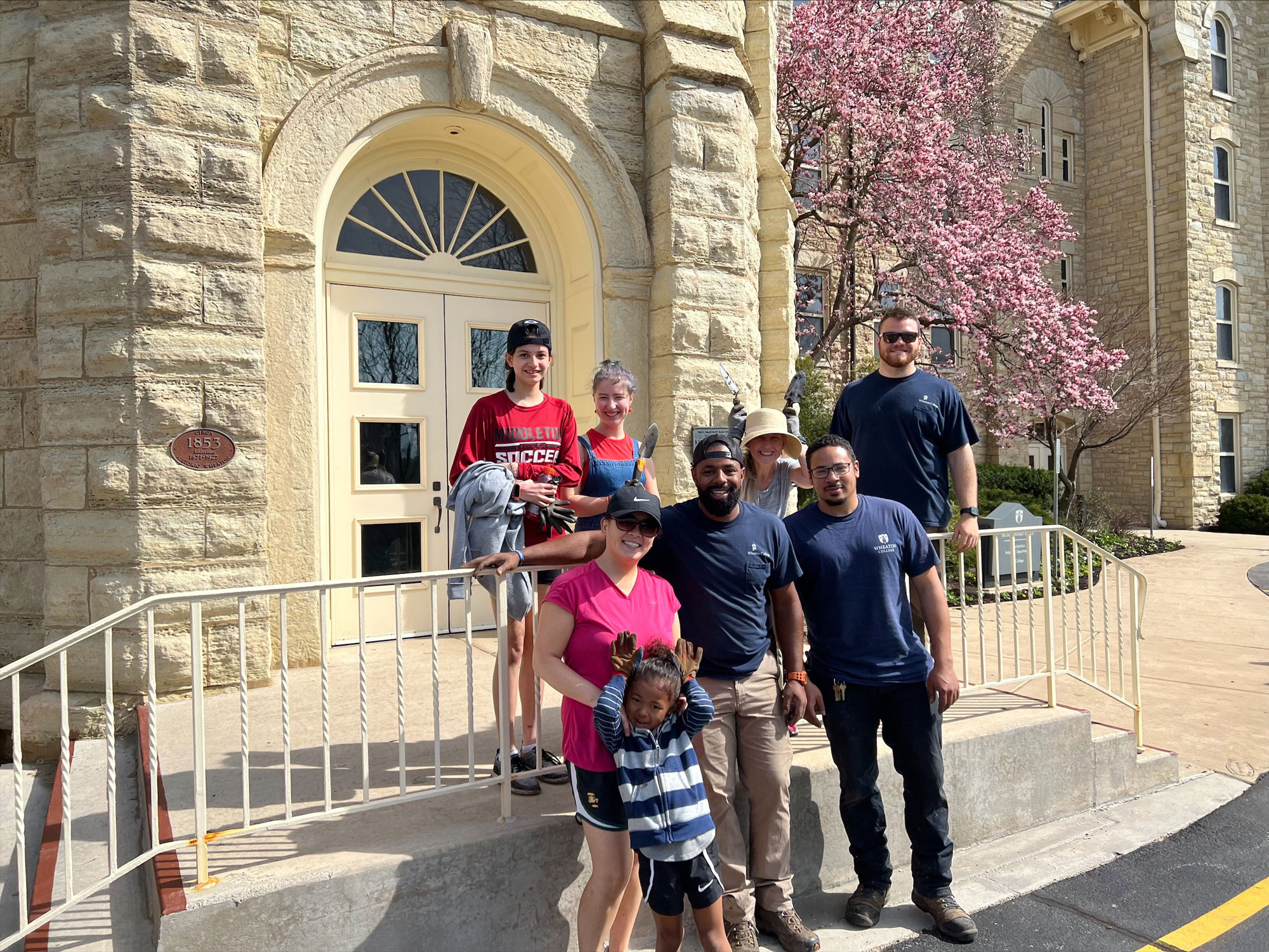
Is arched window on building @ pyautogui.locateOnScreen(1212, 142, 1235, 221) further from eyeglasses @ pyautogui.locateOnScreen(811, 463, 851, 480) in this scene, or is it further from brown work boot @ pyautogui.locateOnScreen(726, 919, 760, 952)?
brown work boot @ pyautogui.locateOnScreen(726, 919, 760, 952)

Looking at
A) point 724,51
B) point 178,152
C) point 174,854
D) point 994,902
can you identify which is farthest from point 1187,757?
point 178,152

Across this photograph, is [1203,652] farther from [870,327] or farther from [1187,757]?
[870,327]

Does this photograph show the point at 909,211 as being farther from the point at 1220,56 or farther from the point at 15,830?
the point at 15,830

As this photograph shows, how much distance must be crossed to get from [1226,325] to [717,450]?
2071 centimetres

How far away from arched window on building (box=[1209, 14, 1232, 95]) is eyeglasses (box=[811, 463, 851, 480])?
2159 centimetres

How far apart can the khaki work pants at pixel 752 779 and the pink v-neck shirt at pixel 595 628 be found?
0.46m

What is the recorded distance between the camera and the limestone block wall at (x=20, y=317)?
484cm

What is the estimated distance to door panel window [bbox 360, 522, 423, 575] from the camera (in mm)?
5855

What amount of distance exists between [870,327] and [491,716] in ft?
41.1

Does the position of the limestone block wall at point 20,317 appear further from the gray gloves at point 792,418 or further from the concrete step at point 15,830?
the gray gloves at point 792,418

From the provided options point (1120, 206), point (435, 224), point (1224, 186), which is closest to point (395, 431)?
point (435, 224)

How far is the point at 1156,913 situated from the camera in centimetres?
336

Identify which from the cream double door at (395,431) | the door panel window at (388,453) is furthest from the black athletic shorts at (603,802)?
the door panel window at (388,453)

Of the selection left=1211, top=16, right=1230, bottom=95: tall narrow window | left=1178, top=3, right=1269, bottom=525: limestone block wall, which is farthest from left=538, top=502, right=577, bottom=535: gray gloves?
left=1211, top=16, right=1230, bottom=95: tall narrow window
